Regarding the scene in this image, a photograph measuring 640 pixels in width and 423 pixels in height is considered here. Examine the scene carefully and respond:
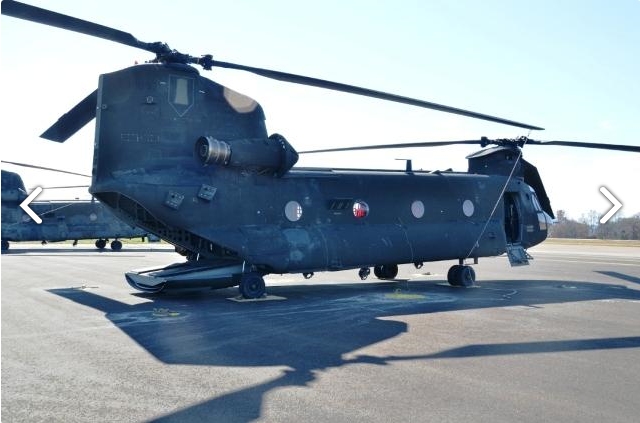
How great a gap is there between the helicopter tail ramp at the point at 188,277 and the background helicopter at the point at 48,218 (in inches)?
967

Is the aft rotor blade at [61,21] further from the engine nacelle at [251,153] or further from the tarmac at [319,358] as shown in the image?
the tarmac at [319,358]

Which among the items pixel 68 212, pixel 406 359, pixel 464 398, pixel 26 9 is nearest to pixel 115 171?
pixel 26 9

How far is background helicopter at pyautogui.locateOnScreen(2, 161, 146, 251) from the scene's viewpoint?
120 feet

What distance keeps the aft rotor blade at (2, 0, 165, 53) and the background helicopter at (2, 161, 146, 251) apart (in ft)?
92.5

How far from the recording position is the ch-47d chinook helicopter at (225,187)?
1238 centimetres

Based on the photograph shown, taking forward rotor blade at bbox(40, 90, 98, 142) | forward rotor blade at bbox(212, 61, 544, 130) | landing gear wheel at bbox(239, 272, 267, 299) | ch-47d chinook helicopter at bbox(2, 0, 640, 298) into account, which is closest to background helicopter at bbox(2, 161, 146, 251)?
forward rotor blade at bbox(40, 90, 98, 142)

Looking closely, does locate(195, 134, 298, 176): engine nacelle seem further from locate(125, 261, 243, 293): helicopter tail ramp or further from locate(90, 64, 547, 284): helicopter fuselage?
locate(125, 261, 243, 293): helicopter tail ramp

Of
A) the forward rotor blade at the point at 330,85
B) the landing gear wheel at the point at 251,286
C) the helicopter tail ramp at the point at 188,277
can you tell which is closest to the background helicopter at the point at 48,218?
the helicopter tail ramp at the point at 188,277

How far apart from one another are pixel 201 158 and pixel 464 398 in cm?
922

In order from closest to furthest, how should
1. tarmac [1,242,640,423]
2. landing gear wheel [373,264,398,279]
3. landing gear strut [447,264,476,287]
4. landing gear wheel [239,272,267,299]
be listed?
tarmac [1,242,640,423]
landing gear wheel [239,272,267,299]
landing gear strut [447,264,476,287]
landing gear wheel [373,264,398,279]

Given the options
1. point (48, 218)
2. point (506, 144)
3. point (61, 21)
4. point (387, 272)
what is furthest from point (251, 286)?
point (48, 218)

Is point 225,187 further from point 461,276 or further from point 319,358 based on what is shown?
point 461,276

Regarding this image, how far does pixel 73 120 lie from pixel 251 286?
5.88m

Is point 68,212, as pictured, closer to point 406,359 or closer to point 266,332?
point 266,332
